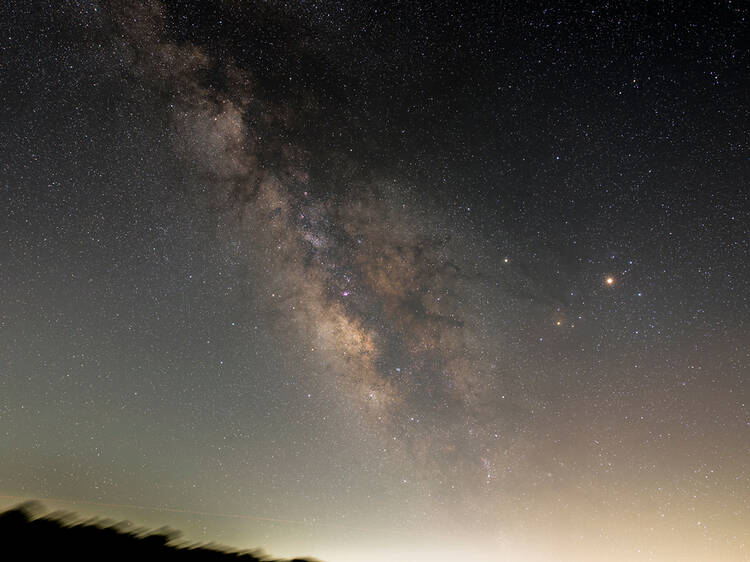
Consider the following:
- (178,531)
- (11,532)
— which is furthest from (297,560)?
(11,532)

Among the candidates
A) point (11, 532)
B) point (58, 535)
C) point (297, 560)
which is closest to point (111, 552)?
point (58, 535)

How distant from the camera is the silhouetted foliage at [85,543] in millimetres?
1605

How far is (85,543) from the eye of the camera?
1.79m

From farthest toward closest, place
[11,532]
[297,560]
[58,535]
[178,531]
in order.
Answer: [297,560]
[178,531]
[58,535]
[11,532]

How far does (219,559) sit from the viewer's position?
6.67ft

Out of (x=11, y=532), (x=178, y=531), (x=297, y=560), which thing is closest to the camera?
(x=11, y=532)

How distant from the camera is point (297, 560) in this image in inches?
100

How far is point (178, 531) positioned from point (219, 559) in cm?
28

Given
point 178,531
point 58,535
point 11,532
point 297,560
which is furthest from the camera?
point 297,560

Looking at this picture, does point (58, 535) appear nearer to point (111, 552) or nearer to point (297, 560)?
point (111, 552)

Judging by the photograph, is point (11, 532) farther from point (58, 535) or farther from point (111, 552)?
point (111, 552)

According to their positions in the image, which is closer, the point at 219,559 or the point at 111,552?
the point at 111,552

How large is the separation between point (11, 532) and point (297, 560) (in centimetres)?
165

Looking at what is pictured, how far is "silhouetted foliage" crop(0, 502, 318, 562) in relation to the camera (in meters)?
1.61
